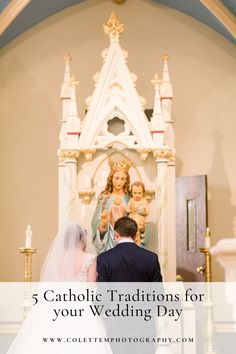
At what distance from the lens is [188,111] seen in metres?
9.02

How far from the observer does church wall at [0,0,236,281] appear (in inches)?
350

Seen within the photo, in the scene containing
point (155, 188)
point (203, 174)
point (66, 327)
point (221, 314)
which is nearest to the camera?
point (66, 327)

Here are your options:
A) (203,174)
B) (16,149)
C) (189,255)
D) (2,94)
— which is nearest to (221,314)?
(189,255)

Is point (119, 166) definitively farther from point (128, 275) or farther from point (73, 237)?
point (128, 275)

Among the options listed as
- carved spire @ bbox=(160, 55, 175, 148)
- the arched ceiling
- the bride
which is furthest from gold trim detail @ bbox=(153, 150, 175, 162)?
the bride

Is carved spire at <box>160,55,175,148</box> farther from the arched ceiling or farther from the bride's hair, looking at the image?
the bride's hair

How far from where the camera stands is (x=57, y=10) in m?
9.30

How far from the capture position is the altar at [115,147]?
23.9ft

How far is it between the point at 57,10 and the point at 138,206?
3.67m

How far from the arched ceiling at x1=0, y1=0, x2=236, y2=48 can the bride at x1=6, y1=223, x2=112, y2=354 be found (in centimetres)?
456

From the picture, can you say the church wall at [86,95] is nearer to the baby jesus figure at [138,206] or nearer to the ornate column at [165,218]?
the ornate column at [165,218]

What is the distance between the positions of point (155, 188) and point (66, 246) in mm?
2565

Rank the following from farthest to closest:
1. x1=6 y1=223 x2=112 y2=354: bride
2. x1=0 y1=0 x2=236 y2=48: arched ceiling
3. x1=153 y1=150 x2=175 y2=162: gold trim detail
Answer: x1=0 y1=0 x2=236 y2=48: arched ceiling, x1=153 y1=150 x2=175 y2=162: gold trim detail, x1=6 y1=223 x2=112 y2=354: bride

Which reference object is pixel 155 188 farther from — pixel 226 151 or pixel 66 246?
pixel 66 246
